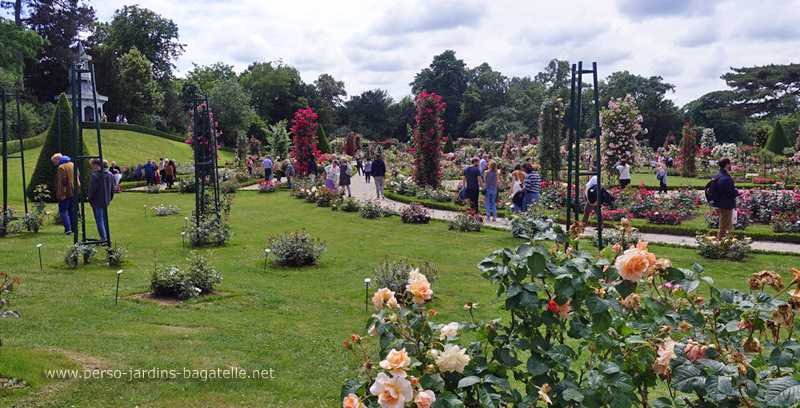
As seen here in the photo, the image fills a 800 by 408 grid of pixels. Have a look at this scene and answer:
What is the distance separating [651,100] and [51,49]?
172 ft

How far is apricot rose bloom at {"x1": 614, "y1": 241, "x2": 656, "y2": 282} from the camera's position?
79.3 inches

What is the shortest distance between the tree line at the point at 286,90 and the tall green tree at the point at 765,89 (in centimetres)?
7

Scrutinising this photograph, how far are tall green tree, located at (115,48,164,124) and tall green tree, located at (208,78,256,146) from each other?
522 centimetres

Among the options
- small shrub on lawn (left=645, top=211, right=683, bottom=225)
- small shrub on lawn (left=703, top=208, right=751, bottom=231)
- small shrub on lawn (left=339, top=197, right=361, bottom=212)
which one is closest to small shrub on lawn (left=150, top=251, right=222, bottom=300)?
small shrub on lawn (left=339, top=197, right=361, bottom=212)

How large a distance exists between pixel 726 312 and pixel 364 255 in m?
7.15

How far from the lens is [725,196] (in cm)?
862

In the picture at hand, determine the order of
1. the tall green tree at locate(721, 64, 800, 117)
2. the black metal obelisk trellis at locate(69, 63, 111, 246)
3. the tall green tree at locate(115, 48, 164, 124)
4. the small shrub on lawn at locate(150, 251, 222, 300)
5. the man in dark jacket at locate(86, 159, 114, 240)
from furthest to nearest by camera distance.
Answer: the tall green tree at locate(115, 48, 164, 124) → the tall green tree at locate(721, 64, 800, 117) → the man in dark jacket at locate(86, 159, 114, 240) → the black metal obelisk trellis at locate(69, 63, 111, 246) → the small shrub on lawn at locate(150, 251, 222, 300)

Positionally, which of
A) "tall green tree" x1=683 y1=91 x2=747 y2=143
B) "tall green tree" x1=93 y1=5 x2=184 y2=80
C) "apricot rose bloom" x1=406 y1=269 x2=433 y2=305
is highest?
"tall green tree" x1=93 y1=5 x2=184 y2=80

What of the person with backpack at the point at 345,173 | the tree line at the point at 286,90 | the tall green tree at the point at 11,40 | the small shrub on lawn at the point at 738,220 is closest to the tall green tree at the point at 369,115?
the tree line at the point at 286,90

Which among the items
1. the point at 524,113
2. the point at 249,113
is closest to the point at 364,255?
the point at 249,113

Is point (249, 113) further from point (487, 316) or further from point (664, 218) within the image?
point (487, 316)

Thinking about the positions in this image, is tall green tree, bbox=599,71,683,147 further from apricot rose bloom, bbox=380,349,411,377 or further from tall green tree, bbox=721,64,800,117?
apricot rose bloom, bbox=380,349,411,377

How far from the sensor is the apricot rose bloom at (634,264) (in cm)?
201

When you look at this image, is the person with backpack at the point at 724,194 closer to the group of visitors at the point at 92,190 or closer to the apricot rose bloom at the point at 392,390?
the apricot rose bloom at the point at 392,390
